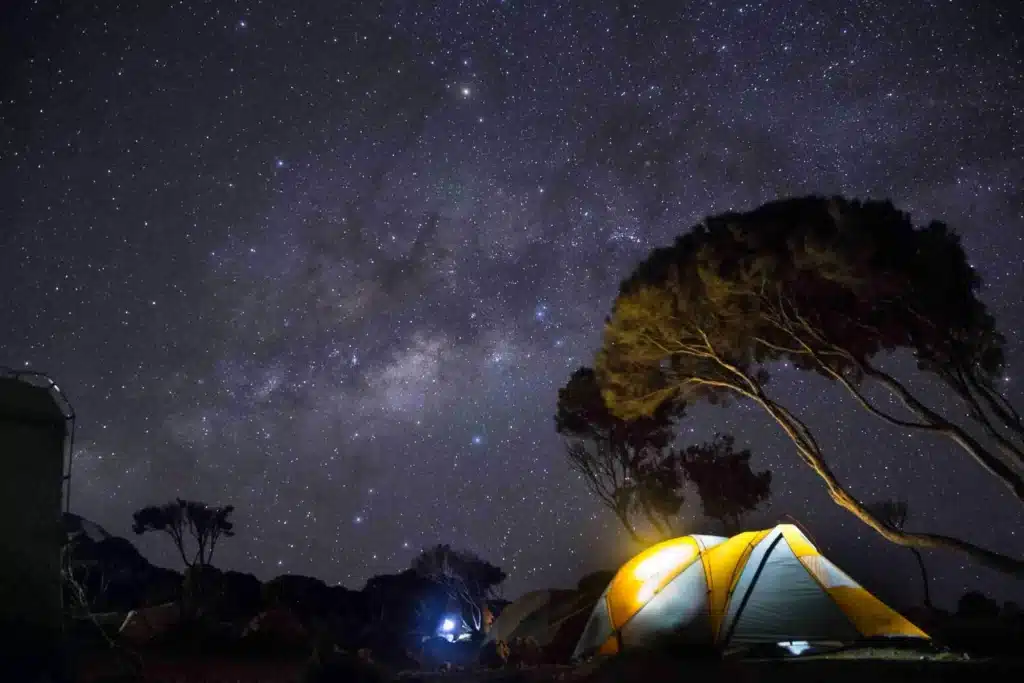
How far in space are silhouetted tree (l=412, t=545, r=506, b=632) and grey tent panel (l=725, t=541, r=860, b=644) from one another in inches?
1348

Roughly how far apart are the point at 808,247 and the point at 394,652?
25.1m

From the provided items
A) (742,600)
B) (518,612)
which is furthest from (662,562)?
(518,612)

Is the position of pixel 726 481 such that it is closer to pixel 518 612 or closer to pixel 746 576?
pixel 518 612

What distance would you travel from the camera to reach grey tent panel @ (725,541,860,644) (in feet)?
40.1

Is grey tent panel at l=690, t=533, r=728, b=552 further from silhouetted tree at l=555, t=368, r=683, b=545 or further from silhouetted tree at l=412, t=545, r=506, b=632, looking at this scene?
silhouetted tree at l=412, t=545, r=506, b=632

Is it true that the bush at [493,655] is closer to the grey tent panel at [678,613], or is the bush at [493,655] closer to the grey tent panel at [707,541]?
the grey tent panel at [678,613]

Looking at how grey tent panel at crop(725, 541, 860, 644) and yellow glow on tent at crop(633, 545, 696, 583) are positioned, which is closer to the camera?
grey tent panel at crop(725, 541, 860, 644)

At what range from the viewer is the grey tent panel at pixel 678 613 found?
13.1 metres

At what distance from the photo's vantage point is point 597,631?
14.7 meters

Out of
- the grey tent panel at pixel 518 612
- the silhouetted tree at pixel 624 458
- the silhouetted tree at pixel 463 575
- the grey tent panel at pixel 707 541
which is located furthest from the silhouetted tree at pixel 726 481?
the silhouetted tree at pixel 463 575

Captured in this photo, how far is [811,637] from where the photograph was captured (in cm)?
1219

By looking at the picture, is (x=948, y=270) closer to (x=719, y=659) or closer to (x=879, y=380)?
(x=879, y=380)

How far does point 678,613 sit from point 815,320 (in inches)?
259

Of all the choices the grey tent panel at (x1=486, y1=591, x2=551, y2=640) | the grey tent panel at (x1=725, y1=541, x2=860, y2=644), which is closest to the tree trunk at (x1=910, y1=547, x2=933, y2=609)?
the grey tent panel at (x1=486, y1=591, x2=551, y2=640)
